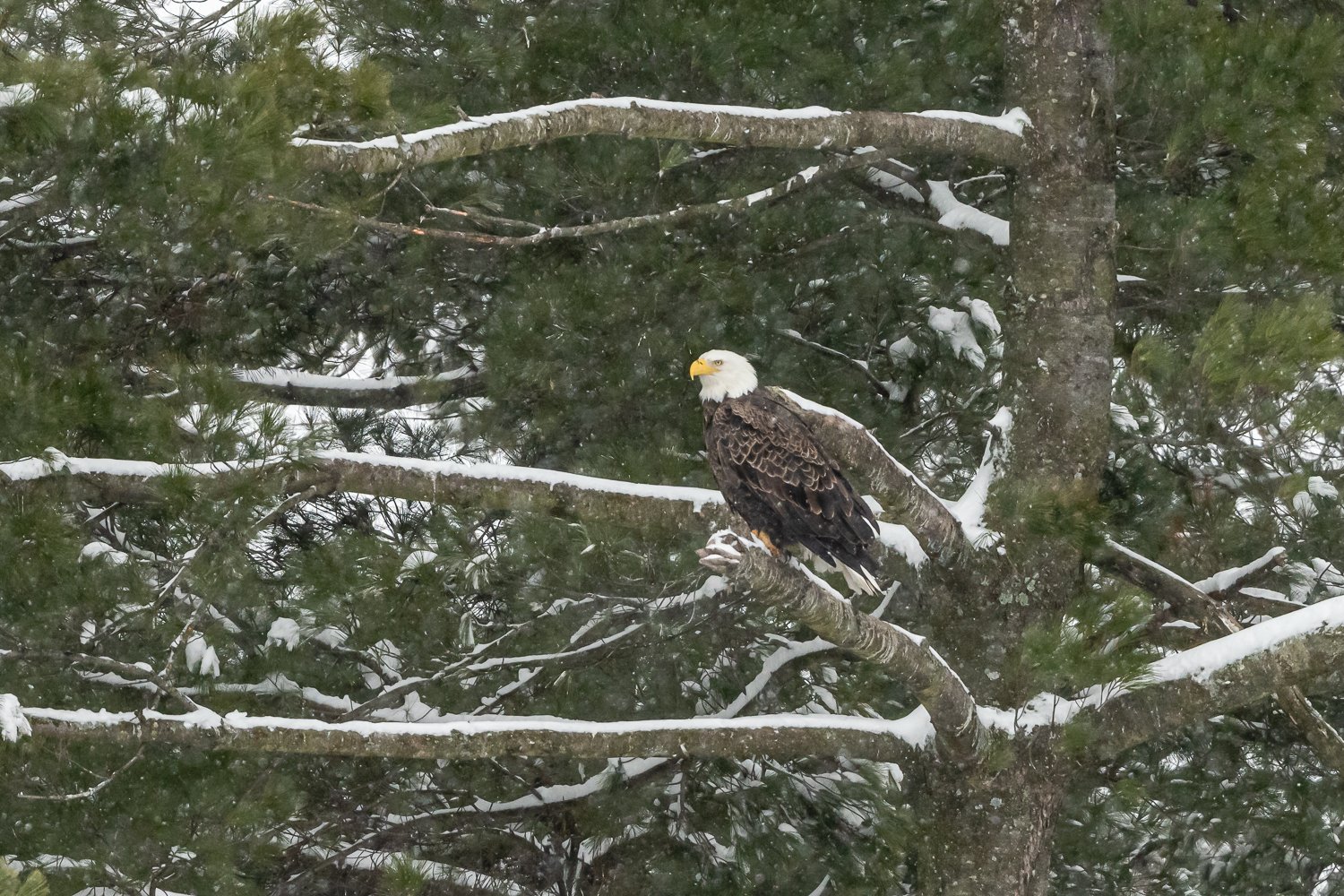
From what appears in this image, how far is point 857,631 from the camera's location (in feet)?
11.4

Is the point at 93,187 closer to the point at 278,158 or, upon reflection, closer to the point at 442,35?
the point at 278,158

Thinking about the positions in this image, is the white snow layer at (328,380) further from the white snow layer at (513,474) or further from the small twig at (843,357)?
the white snow layer at (513,474)

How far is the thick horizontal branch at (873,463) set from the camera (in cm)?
379

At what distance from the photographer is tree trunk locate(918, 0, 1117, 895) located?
14.5 feet

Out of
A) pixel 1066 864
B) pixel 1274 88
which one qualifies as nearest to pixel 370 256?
pixel 1274 88

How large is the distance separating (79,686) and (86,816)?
449mm

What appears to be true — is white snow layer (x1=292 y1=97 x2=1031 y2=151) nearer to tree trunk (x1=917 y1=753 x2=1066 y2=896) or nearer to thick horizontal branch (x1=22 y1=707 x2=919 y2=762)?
thick horizontal branch (x1=22 y1=707 x2=919 y2=762)

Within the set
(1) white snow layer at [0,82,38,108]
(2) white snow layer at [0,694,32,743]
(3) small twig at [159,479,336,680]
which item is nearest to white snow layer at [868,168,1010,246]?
(3) small twig at [159,479,336,680]

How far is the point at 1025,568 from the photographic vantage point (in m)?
4.56

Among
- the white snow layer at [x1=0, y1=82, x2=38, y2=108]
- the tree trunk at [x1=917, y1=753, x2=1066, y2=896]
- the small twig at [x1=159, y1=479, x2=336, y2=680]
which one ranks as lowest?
the tree trunk at [x1=917, y1=753, x2=1066, y2=896]

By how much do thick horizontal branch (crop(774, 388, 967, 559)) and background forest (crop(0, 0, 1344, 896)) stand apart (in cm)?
24

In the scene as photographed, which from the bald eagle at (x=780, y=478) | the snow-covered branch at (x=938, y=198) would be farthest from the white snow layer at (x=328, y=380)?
the snow-covered branch at (x=938, y=198)

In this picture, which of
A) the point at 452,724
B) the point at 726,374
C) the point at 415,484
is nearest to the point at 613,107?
the point at 726,374

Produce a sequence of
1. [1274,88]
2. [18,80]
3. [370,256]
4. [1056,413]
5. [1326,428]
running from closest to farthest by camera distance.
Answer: [18,80] → [1326,428] → [1274,88] → [1056,413] → [370,256]
